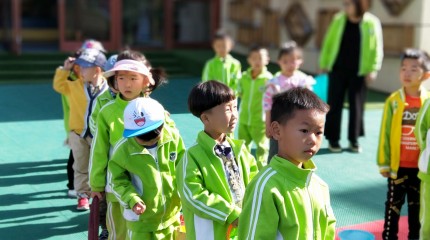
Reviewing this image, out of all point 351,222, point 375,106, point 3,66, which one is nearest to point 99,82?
point 351,222

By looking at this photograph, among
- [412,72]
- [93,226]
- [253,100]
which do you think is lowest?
[93,226]

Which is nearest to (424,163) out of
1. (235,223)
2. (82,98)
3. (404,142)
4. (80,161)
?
(404,142)

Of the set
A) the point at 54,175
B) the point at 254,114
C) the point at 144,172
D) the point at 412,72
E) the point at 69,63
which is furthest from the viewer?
the point at 254,114

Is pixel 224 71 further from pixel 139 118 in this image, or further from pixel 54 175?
pixel 139 118

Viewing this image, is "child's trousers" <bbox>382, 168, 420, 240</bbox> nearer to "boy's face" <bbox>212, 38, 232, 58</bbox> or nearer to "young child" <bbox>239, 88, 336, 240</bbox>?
"young child" <bbox>239, 88, 336, 240</bbox>

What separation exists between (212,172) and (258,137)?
10.7 ft

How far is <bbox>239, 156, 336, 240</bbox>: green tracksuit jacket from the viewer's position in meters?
2.46

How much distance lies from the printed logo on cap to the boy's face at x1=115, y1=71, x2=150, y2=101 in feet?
2.04

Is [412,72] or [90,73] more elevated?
[412,72]

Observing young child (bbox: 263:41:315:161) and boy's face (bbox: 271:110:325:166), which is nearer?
boy's face (bbox: 271:110:325:166)

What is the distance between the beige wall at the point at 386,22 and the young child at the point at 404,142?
6.82 metres

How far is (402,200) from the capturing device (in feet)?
15.2

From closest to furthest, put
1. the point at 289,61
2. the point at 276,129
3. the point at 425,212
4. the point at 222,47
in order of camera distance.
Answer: the point at 276,129 < the point at 425,212 < the point at 289,61 < the point at 222,47

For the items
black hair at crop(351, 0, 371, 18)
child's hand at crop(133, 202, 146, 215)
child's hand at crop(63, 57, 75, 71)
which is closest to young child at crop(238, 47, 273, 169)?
black hair at crop(351, 0, 371, 18)
